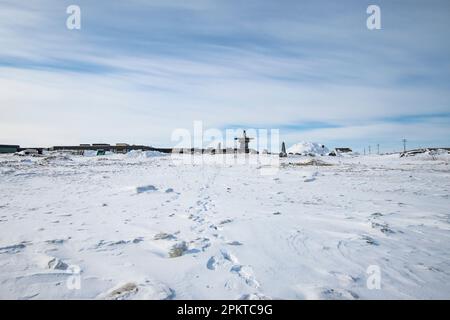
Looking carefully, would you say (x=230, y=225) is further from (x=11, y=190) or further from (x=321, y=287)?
(x=11, y=190)

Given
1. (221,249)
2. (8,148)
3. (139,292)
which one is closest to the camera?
(139,292)

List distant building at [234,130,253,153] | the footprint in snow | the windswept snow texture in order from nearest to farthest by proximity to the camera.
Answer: the footprint in snow → the windswept snow texture → distant building at [234,130,253,153]

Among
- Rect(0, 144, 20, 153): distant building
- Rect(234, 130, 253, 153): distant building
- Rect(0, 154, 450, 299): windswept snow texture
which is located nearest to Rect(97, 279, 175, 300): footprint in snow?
Rect(0, 154, 450, 299): windswept snow texture

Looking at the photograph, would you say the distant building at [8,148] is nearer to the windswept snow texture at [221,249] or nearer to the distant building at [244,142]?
the distant building at [244,142]

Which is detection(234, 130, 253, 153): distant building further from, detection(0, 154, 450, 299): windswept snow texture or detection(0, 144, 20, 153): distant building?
detection(0, 144, 20, 153): distant building

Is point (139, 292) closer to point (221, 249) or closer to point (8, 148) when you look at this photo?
point (221, 249)

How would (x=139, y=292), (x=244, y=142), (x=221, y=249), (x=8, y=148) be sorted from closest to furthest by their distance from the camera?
1. (x=139, y=292)
2. (x=221, y=249)
3. (x=244, y=142)
4. (x=8, y=148)

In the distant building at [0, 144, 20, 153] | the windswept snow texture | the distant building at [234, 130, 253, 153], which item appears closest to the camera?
the windswept snow texture

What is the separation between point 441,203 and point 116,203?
912 cm

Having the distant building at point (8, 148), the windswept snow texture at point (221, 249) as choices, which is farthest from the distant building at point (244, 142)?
the distant building at point (8, 148)

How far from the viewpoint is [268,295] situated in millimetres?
2885

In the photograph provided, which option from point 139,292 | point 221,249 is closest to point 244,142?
point 221,249
